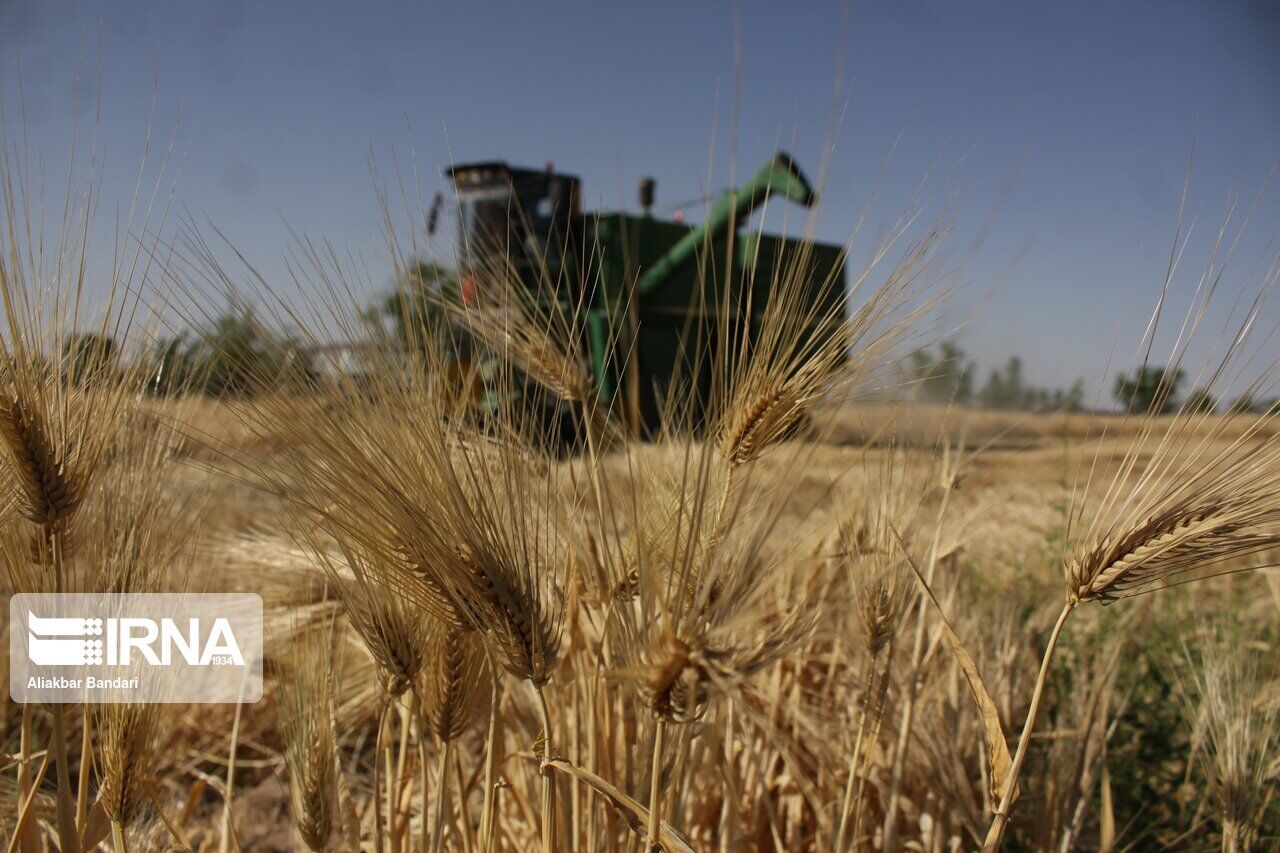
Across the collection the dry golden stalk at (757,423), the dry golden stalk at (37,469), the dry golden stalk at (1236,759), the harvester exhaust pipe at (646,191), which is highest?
the harvester exhaust pipe at (646,191)

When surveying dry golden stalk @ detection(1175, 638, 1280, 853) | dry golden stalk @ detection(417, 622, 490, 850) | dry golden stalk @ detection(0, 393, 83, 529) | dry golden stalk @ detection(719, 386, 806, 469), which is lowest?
dry golden stalk @ detection(1175, 638, 1280, 853)

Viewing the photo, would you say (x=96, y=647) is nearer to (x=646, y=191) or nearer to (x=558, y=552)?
(x=558, y=552)

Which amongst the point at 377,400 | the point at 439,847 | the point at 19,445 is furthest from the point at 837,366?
the point at 19,445

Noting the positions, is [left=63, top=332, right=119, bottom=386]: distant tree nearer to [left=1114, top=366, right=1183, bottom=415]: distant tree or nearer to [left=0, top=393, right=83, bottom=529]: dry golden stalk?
[left=0, top=393, right=83, bottom=529]: dry golden stalk

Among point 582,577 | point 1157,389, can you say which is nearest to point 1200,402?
point 1157,389

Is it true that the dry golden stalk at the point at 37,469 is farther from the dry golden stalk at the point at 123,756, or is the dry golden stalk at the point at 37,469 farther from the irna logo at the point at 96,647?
the dry golden stalk at the point at 123,756

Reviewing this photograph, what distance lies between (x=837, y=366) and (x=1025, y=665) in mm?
1184

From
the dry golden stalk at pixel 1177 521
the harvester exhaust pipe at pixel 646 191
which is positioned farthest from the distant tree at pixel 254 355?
the harvester exhaust pipe at pixel 646 191

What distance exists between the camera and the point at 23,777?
0.80 meters

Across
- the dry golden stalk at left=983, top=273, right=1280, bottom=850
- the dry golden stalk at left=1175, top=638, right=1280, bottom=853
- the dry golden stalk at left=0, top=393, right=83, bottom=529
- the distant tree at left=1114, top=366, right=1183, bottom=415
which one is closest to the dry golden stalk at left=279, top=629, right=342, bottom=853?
the dry golden stalk at left=0, top=393, right=83, bottom=529

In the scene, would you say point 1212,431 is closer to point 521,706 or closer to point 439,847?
point 439,847

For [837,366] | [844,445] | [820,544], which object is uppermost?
[837,366]

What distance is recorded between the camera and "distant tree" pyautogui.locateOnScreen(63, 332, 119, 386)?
78 centimetres

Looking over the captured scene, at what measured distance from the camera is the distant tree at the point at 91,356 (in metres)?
0.78
